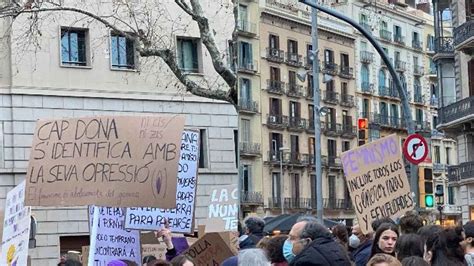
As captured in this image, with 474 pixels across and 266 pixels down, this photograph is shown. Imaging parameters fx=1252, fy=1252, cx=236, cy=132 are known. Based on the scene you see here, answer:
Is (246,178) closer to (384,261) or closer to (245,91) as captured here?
(245,91)

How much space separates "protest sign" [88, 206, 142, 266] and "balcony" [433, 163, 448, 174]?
9.97 m

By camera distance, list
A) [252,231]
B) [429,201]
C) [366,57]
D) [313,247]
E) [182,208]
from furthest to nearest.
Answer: [429,201]
[366,57]
[182,208]
[252,231]
[313,247]

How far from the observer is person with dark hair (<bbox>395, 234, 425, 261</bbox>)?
28.6 feet

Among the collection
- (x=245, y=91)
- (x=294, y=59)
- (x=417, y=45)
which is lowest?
(x=245, y=91)

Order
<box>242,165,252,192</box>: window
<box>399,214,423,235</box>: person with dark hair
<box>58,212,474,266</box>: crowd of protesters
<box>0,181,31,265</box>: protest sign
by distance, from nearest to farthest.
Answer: <box>58,212,474,266</box>: crowd of protesters → <box>399,214,423,235</box>: person with dark hair → <box>0,181,31,265</box>: protest sign → <box>242,165,252,192</box>: window

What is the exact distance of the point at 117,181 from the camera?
1172cm

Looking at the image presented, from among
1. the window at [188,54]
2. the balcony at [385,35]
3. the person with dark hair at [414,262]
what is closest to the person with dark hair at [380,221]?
the person with dark hair at [414,262]

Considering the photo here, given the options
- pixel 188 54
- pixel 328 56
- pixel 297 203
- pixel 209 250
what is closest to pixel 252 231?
pixel 209 250

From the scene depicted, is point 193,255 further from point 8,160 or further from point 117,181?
point 8,160

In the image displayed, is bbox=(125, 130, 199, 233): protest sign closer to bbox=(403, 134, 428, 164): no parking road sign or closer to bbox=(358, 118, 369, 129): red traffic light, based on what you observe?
bbox=(358, 118, 369, 129): red traffic light

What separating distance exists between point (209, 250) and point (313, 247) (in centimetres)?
350

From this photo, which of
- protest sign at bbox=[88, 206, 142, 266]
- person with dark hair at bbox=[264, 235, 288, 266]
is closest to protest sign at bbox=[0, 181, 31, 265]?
protest sign at bbox=[88, 206, 142, 266]

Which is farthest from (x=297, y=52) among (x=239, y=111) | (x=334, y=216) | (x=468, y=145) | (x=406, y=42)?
(x=468, y=145)

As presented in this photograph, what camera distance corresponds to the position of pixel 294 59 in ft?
40.8
